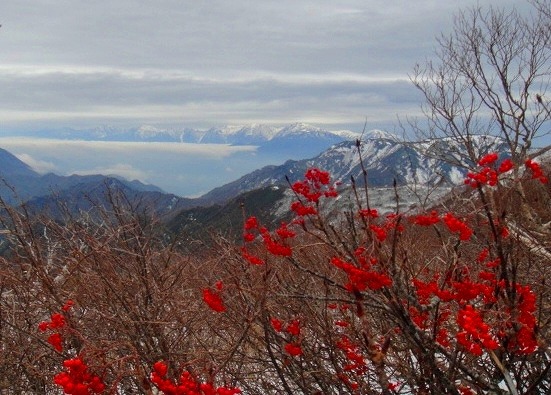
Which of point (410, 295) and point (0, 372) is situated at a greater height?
point (410, 295)

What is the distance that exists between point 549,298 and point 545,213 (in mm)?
5661

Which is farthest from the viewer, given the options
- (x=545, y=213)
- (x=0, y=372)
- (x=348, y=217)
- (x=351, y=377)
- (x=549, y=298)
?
(x=545, y=213)

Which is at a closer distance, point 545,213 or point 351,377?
point 351,377

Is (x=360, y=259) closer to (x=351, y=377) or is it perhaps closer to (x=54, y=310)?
(x=351, y=377)

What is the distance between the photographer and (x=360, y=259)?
2.78 m

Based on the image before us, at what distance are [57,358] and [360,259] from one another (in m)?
3.37

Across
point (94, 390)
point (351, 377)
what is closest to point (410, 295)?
point (351, 377)

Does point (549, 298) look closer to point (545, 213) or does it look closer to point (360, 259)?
point (360, 259)

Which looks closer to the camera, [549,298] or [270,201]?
[549,298]

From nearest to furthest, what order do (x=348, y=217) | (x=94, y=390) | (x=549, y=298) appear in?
1. (x=94, y=390)
2. (x=348, y=217)
3. (x=549, y=298)

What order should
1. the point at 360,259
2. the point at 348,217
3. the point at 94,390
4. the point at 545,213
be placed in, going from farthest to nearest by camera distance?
1. the point at 545,213
2. the point at 348,217
3. the point at 360,259
4. the point at 94,390

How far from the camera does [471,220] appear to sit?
5320 mm

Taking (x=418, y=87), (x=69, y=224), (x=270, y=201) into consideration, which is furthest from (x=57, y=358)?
(x=270, y=201)

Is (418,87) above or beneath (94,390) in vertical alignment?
above
